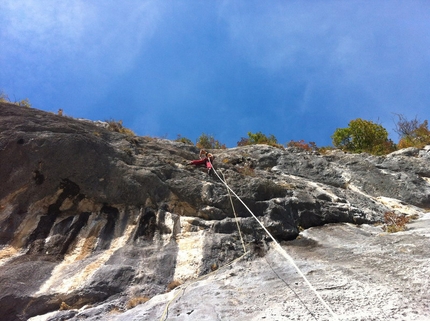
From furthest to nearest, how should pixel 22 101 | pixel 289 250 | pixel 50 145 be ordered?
pixel 22 101, pixel 50 145, pixel 289 250

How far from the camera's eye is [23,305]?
5.96 meters

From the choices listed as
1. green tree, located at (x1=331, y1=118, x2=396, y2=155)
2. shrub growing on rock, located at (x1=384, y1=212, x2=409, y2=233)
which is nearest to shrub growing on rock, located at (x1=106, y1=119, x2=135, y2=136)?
shrub growing on rock, located at (x1=384, y1=212, x2=409, y2=233)

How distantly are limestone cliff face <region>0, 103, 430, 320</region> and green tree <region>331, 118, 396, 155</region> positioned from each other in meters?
10.1

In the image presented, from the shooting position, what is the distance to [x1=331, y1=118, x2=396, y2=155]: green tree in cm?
2167

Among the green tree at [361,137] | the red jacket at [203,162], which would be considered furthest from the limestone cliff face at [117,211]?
the green tree at [361,137]

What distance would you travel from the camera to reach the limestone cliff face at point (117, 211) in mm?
6547

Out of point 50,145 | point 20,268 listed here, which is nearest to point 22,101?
point 50,145

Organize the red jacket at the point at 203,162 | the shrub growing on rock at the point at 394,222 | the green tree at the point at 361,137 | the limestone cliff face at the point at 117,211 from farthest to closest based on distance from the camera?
the green tree at the point at 361,137 → the red jacket at the point at 203,162 → the shrub growing on rock at the point at 394,222 → the limestone cliff face at the point at 117,211

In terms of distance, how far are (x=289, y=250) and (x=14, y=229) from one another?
20.8ft

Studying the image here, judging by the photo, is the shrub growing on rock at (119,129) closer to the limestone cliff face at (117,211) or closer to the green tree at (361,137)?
the limestone cliff face at (117,211)

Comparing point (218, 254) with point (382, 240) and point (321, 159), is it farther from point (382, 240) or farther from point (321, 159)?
point (321, 159)

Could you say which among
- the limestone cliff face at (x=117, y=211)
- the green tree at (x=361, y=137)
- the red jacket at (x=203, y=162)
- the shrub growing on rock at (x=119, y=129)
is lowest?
the limestone cliff face at (x=117, y=211)

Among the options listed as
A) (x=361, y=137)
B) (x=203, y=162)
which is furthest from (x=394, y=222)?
(x=361, y=137)

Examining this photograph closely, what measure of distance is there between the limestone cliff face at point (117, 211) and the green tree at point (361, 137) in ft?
33.0
